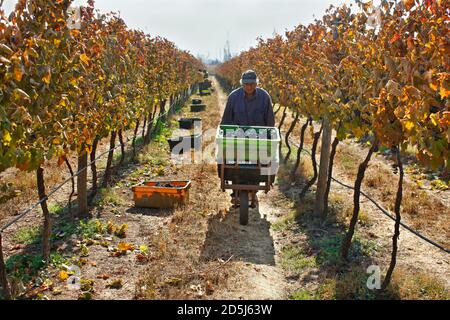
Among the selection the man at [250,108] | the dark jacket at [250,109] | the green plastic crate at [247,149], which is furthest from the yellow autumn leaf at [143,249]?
the dark jacket at [250,109]

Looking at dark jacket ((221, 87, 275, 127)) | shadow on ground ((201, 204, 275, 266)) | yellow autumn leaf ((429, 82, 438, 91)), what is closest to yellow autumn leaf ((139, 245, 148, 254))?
shadow on ground ((201, 204, 275, 266))

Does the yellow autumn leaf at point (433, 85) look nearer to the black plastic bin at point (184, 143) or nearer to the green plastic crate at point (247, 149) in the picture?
the green plastic crate at point (247, 149)

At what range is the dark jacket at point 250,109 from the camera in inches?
330

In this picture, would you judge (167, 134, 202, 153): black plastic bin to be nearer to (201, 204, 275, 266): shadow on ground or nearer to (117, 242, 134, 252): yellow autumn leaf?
(201, 204, 275, 266): shadow on ground

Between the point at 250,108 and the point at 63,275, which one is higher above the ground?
the point at 250,108

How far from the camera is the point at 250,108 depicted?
27.7 feet

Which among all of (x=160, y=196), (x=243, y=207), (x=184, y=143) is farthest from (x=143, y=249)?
(x=184, y=143)

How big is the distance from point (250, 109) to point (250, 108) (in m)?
0.02

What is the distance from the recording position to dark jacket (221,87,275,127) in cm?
838

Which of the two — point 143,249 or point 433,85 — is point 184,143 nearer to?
point 143,249

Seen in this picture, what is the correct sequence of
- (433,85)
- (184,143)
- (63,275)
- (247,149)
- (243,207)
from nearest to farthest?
(433,85)
(63,275)
(247,149)
(243,207)
(184,143)
